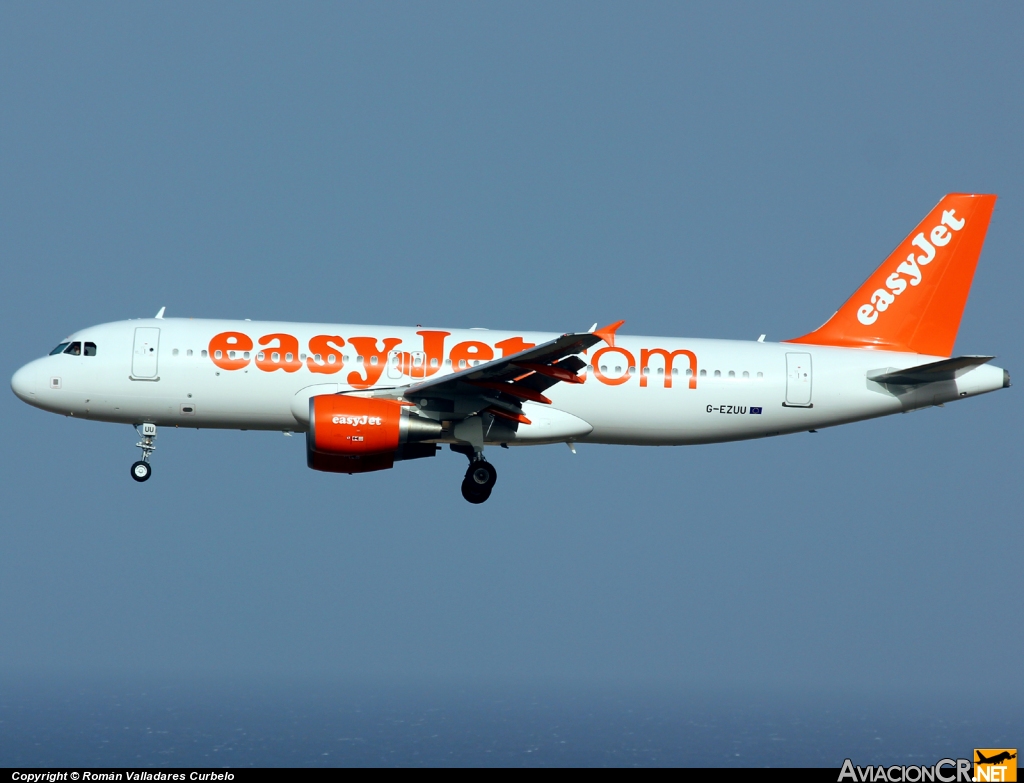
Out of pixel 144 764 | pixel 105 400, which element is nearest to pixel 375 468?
pixel 105 400

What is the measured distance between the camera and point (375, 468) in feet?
94.3

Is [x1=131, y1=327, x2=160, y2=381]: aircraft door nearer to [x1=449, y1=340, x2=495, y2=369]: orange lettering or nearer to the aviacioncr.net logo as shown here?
[x1=449, y1=340, x2=495, y2=369]: orange lettering

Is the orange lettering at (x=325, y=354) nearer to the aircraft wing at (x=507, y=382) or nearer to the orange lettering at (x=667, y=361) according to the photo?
the aircraft wing at (x=507, y=382)

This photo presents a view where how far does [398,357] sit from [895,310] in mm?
14210

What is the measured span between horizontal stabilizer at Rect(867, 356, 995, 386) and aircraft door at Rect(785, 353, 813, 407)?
68.2 inches

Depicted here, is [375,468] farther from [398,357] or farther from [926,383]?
[926,383]

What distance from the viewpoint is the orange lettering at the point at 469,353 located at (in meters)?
28.8

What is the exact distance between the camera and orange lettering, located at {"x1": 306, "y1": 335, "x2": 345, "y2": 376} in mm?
28141

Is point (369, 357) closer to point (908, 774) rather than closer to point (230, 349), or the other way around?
point (230, 349)

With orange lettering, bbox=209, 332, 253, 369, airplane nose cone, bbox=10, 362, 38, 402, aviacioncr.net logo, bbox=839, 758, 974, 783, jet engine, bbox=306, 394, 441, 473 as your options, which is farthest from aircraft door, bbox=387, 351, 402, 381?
aviacioncr.net logo, bbox=839, 758, 974, 783

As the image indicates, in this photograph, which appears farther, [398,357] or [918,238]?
[918,238]

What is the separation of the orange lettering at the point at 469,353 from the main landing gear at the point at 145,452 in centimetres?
787

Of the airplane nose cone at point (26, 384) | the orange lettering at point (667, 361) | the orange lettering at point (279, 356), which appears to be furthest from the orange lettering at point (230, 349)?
the orange lettering at point (667, 361)

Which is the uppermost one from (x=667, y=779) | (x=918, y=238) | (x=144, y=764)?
(x=918, y=238)
